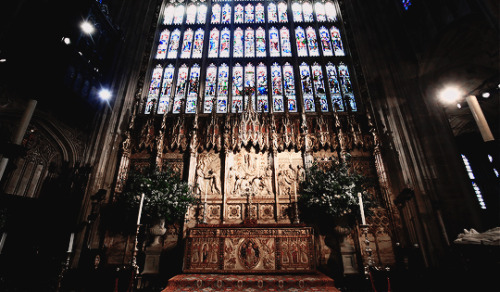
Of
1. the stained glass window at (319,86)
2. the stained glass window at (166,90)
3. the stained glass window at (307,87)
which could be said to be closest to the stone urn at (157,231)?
the stained glass window at (166,90)

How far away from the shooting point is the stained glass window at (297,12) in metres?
11.7

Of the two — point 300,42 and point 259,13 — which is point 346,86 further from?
point 259,13

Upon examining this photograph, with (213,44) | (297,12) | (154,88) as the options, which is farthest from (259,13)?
(154,88)

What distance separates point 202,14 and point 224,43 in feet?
8.10

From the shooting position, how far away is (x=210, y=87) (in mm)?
10031

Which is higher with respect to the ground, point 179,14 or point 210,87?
point 179,14

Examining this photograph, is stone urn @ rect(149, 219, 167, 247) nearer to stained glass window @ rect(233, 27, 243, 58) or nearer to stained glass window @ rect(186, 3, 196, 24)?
stained glass window @ rect(233, 27, 243, 58)

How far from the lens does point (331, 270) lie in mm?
6590

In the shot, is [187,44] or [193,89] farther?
[187,44]

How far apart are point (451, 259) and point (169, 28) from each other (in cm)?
1370

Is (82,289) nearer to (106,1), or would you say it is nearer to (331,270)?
(331,270)

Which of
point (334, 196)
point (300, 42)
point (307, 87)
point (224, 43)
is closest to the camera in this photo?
point (334, 196)

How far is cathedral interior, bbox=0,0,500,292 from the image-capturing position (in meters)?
5.35

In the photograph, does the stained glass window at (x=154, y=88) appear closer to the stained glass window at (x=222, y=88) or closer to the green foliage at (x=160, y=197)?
the stained glass window at (x=222, y=88)
